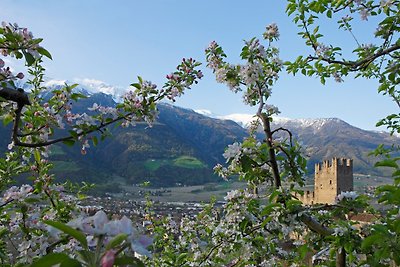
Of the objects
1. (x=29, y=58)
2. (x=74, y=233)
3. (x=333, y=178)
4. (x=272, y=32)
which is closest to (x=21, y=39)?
(x=29, y=58)

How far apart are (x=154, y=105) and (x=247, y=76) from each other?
862 mm

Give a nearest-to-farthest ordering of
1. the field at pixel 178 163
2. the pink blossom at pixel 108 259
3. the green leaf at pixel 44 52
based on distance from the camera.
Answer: the pink blossom at pixel 108 259 < the green leaf at pixel 44 52 < the field at pixel 178 163

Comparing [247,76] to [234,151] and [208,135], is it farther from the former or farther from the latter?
[208,135]

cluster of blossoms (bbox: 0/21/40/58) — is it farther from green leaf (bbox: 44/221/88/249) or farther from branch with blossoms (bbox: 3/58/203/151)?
green leaf (bbox: 44/221/88/249)

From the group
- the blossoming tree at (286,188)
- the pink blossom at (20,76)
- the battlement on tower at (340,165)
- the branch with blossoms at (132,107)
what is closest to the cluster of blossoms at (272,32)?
the blossoming tree at (286,188)

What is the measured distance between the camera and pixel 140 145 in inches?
5064

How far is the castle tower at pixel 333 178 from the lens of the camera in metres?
39.1

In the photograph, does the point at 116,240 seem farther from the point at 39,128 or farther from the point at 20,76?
the point at 39,128

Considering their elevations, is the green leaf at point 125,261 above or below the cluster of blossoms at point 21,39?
below

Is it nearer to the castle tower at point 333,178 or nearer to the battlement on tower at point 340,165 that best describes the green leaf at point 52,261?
the castle tower at point 333,178

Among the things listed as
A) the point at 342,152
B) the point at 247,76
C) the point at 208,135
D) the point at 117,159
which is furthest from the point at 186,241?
the point at 342,152

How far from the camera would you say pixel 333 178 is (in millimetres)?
39438

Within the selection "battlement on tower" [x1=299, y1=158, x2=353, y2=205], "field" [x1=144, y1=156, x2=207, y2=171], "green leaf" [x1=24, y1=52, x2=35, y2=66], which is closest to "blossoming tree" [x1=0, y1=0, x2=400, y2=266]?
"green leaf" [x1=24, y1=52, x2=35, y2=66]

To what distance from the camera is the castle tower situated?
39.1 m
